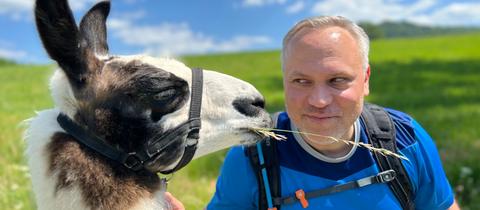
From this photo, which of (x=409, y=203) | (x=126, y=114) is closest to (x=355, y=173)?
(x=409, y=203)

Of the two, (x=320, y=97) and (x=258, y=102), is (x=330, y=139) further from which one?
(x=258, y=102)

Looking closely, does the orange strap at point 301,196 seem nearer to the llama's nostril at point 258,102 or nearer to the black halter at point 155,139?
the llama's nostril at point 258,102

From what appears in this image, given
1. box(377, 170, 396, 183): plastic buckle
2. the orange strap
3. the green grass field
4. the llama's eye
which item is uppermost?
the llama's eye

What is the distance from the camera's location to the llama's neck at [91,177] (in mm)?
2283

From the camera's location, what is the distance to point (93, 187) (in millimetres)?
2295

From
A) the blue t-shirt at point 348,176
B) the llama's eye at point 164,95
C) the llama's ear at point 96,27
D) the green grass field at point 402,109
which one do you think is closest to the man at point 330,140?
the blue t-shirt at point 348,176

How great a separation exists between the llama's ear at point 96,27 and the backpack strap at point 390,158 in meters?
1.50

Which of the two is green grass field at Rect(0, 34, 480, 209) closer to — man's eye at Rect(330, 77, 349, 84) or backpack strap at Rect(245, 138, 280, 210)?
backpack strap at Rect(245, 138, 280, 210)

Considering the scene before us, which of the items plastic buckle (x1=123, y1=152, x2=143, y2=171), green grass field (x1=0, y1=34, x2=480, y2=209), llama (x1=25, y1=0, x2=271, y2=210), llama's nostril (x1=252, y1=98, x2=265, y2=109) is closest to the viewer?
llama (x1=25, y1=0, x2=271, y2=210)

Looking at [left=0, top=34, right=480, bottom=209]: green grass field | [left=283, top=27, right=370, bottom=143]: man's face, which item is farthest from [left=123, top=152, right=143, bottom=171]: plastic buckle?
[left=283, top=27, right=370, bottom=143]: man's face

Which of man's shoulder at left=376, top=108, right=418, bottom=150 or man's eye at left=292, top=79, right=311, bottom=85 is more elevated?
man's eye at left=292, top=79, right=311, bottom=85

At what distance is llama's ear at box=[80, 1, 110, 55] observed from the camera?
2580 mm

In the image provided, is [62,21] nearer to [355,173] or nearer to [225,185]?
[225,185]

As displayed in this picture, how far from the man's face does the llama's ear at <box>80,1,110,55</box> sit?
0.98 meters
